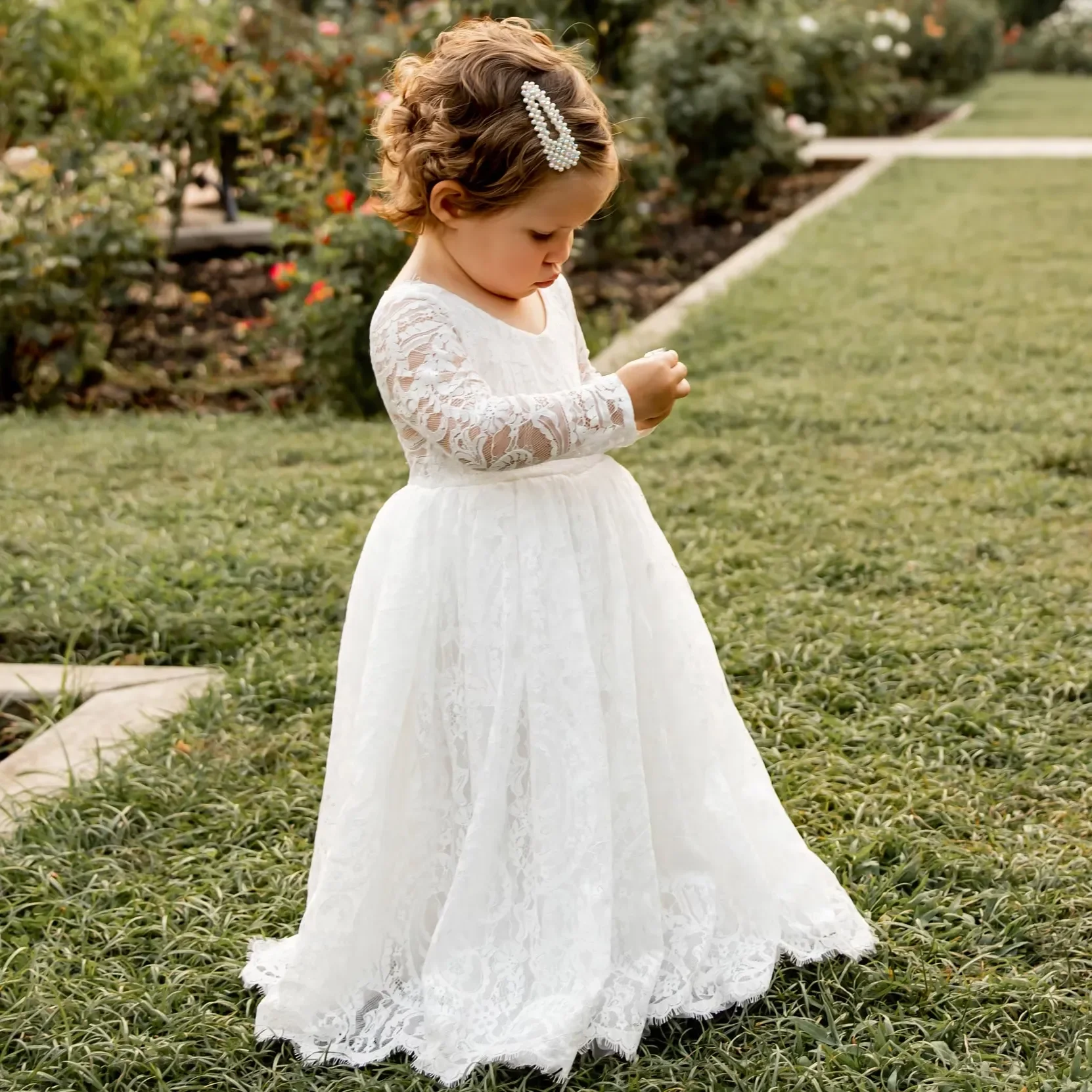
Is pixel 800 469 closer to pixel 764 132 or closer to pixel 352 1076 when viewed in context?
pixel 352 1076

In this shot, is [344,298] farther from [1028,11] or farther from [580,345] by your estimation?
[1028,11]

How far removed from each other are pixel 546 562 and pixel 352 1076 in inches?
30.8

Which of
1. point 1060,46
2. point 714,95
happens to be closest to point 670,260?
point 714,95

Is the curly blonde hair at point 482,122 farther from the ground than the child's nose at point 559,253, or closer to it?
farther from the ground

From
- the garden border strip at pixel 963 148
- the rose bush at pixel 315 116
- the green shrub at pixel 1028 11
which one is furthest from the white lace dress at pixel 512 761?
the green shrub at pixel 1028 11

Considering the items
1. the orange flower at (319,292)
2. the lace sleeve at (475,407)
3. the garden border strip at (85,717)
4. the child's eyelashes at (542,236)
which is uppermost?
the child's eyelashes at (542,236)

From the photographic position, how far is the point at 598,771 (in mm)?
1979

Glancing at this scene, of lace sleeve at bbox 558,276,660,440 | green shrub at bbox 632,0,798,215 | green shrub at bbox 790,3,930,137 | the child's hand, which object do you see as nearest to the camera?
the child's hand

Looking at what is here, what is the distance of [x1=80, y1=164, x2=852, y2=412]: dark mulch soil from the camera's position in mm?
5816

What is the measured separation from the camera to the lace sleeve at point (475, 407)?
1.87 metres

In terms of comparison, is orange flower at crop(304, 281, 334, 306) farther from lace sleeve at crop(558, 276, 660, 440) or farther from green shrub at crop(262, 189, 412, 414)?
lace sleeve at crop(558, 276, 660, 440)

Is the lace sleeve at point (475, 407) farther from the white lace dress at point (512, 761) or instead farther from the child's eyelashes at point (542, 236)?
the child's eyelashes at point (542, 236)

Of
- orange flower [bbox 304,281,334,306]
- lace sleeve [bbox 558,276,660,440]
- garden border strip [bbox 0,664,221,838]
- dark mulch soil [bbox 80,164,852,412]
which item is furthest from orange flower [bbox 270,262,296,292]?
lace sleeve [bbox 558,276,660,440]

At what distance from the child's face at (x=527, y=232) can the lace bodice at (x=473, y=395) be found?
0.18ft
